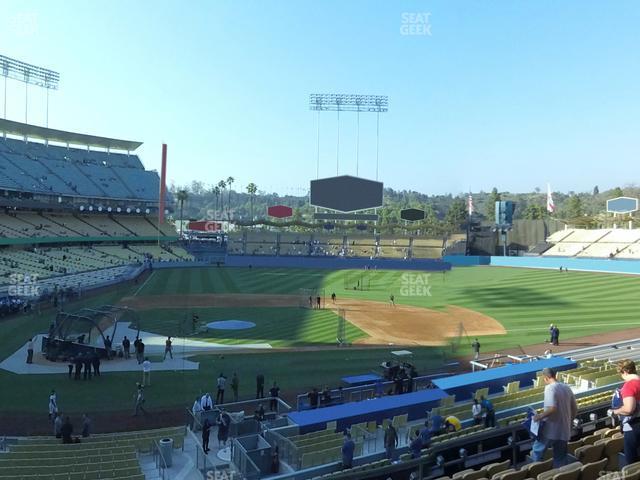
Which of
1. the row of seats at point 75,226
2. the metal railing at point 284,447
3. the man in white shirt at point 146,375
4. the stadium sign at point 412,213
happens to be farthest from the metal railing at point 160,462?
the stadium sign at point 412,213

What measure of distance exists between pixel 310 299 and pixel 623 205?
63.3 metres

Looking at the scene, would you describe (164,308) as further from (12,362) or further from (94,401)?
(94,401)

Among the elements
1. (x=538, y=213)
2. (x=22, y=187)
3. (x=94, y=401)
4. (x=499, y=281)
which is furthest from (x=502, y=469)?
(x=538, y=213)

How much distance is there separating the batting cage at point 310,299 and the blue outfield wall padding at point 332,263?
2453 centimetres

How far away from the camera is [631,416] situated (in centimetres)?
689

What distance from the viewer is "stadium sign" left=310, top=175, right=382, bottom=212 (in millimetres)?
72250

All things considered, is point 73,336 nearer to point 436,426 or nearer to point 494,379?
point 494,379

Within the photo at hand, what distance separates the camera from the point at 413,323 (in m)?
34.5

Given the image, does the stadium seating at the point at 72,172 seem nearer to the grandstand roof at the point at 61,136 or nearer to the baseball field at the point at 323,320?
the grandstand roof at the point at 61,136

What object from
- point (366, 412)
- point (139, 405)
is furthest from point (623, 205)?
point (139, 405)

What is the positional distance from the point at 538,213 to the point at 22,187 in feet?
391

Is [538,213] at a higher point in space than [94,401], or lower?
higher

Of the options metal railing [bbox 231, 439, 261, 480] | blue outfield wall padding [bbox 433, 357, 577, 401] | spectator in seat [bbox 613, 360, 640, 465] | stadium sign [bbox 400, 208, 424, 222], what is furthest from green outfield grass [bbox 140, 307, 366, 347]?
stadium sign [bbox 400, 208, 424, 222]

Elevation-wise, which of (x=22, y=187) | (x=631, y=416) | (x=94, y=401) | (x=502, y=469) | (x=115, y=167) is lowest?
(x=94, y=401)
